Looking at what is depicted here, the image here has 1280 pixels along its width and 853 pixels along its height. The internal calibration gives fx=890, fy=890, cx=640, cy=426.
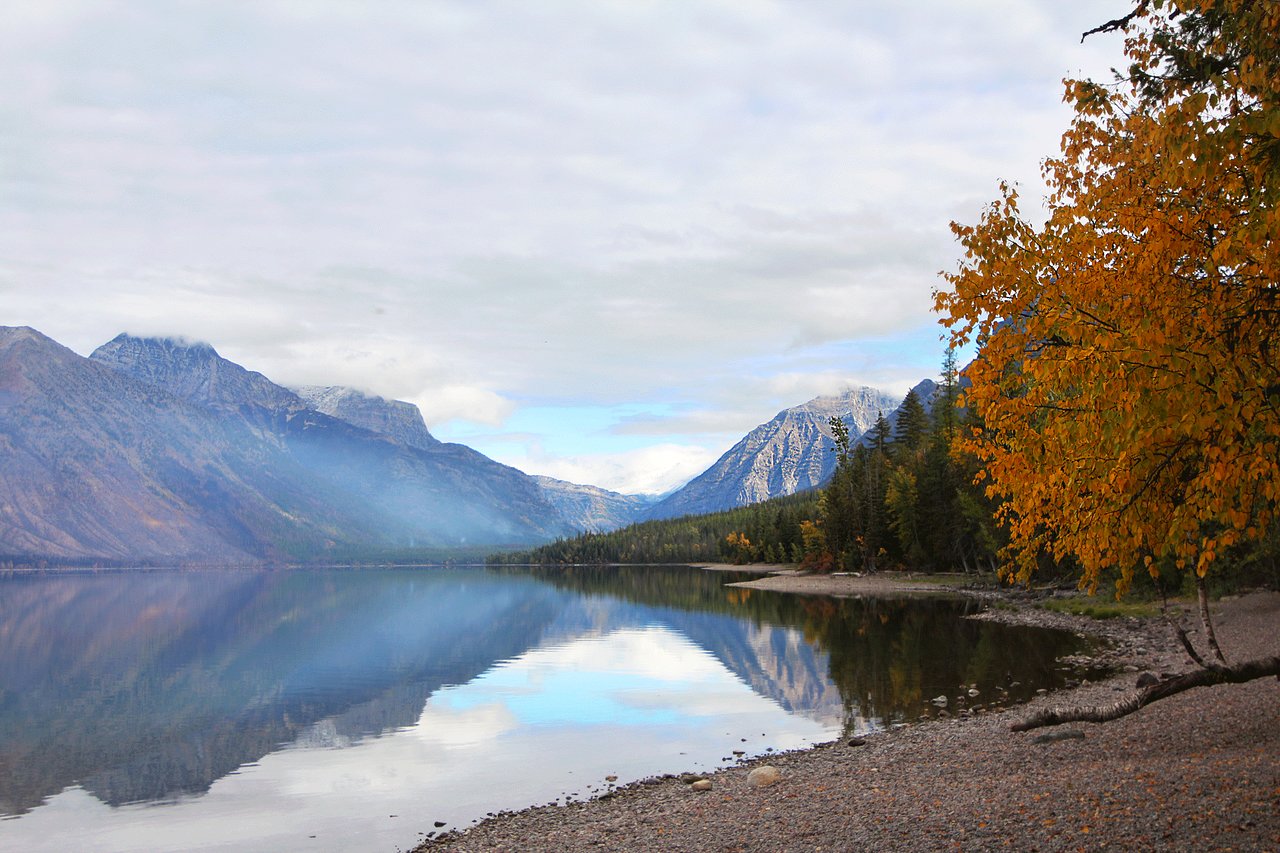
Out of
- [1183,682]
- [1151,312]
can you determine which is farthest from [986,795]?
[1151,312]

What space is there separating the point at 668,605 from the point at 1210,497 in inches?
3802

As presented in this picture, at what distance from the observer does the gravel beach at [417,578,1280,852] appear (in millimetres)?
12469

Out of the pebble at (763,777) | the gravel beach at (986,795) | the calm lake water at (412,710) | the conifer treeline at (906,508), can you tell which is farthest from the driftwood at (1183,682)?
the conifer treeline at (906,508)

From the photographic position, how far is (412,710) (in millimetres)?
40500

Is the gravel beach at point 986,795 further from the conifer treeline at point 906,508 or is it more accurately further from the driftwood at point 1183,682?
the conifer treeline at point 906,508

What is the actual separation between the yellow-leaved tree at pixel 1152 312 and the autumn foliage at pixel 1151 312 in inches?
1.1

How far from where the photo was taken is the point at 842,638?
58156mm

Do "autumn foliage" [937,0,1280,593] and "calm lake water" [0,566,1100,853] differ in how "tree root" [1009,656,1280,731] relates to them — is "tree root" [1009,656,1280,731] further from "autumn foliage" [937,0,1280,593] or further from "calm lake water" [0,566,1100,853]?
"calm lake water" [0,566,1100,853]

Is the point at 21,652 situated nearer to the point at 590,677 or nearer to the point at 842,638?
the point at 590,677

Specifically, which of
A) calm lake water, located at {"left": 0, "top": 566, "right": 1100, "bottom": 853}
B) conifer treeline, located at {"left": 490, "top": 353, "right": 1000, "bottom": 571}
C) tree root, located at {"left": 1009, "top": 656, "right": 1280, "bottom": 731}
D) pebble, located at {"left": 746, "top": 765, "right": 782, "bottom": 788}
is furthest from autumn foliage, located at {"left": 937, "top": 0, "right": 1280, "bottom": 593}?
conifer treeline, located at {"left": 490, "top": 353, "right": 1000, "bottom": 571}

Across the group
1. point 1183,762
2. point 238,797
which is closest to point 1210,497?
point 1183,762

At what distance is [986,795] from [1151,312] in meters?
10.1

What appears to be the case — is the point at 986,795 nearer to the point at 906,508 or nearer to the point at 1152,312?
the point at 1152,312

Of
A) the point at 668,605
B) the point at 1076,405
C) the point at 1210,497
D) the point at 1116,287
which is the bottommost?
the point at 668,605
